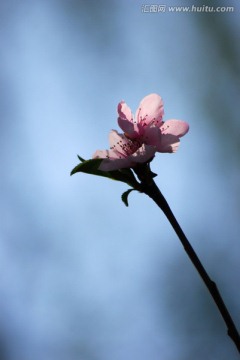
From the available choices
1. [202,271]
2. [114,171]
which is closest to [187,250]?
[202,271]

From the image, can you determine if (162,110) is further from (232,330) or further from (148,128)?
(232,330)

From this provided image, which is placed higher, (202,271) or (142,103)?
(142,103)

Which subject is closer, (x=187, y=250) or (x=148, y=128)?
(x=187, y=250)

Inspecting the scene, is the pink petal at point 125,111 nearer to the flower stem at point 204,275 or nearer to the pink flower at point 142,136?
the pink flower at point 142,136

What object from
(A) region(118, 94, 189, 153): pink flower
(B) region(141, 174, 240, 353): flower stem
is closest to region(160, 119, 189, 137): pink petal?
(A) region(118, 94, 189, 153): pink flower

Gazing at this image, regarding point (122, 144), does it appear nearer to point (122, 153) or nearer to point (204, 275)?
point (122, 153)

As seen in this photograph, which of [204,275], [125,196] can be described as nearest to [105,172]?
[125,196]
